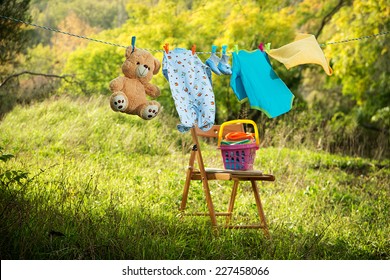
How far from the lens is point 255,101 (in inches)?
187

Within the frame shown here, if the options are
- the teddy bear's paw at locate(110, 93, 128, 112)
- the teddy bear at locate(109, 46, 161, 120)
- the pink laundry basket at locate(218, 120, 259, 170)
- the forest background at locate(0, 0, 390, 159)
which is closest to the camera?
the teddy bear's paw at locate(110, 93, 128, 112)

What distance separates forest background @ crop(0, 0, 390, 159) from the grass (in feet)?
4.59

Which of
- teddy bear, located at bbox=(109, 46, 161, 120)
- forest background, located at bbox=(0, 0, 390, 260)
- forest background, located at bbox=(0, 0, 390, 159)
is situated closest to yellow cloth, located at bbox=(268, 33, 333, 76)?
forest background, located at bbox=(0, 0, 390, 260)

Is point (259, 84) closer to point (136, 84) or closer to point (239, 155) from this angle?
point (239, 155)

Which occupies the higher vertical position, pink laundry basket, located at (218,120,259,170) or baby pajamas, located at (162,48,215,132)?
baby pajamas, located at (162,48,215,132)

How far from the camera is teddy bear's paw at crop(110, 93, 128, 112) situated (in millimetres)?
4008

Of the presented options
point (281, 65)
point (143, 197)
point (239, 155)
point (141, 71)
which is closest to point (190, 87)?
point (141, 71)

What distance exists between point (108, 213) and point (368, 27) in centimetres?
986

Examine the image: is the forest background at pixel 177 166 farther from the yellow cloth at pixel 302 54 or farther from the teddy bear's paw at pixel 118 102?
the teddy bear's paw at pixel 118 102

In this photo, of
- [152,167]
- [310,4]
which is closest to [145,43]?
[310,4]

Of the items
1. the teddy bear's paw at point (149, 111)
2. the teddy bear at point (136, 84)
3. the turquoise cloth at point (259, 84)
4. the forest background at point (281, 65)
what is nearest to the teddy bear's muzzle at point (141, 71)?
the teddy bear at point (136, 84)

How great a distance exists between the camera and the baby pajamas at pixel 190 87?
4.45m

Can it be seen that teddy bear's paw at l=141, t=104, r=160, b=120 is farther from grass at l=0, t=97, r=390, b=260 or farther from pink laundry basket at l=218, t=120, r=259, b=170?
pink laundry basket at l=218, t=120, r=259, b=170

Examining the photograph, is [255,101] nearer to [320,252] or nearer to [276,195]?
[320,252]
